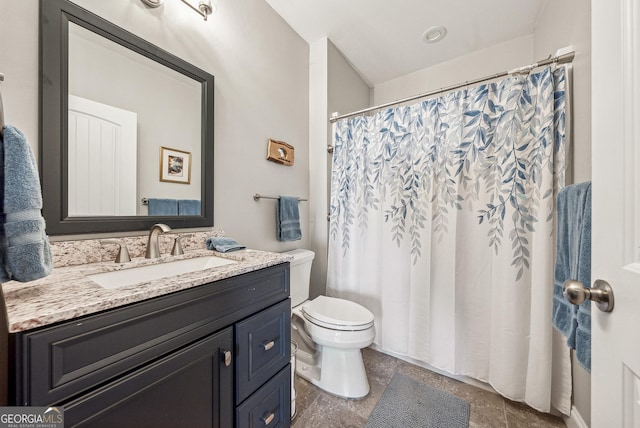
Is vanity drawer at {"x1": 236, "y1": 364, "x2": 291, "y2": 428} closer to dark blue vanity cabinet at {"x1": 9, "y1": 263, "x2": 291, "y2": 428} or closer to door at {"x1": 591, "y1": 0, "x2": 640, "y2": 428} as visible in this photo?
dark blue vanity cabinet at {"x1": 9, "y1": 263, "x2": 291, "y2": 428}

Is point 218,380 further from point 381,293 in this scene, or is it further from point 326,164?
point 326,164

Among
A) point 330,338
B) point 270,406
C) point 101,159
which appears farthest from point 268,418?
point 101,159

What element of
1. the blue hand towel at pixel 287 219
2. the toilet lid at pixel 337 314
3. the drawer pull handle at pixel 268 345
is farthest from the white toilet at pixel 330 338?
the drawer pull handle at pixel 268 345

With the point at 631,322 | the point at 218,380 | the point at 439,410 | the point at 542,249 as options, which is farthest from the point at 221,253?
the point at 542,249

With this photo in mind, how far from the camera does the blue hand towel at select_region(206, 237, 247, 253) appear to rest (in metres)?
1.21

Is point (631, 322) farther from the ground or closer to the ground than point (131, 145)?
closer to the ground

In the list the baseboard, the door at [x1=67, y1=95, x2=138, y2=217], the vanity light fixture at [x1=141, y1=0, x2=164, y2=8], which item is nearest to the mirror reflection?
Result: the door at [x1=67, y1=95, x2=138, y2=217]

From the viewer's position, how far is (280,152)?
174 centimetres

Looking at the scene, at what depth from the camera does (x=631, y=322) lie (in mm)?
417

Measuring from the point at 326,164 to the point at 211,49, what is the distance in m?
1.08

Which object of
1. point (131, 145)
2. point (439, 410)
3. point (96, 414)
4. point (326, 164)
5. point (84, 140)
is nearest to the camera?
point (96, 414)

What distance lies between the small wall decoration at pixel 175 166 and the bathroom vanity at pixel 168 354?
1.74ft

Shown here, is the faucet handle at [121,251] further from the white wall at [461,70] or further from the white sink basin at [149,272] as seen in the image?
the white wall at [461,70]

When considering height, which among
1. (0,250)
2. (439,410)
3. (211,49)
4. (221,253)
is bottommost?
(439,410)
